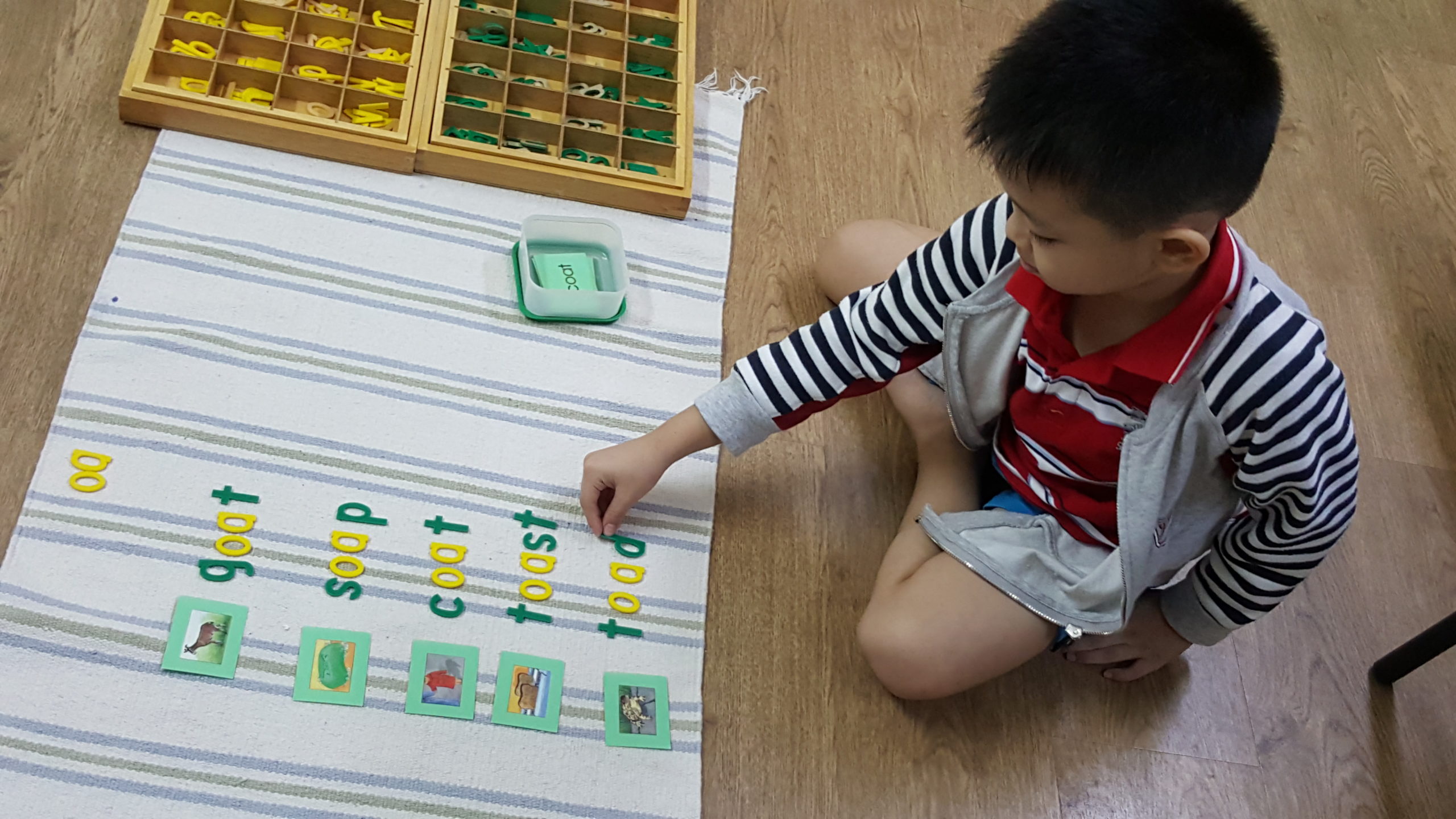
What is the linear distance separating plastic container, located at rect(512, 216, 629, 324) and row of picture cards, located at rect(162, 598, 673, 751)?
37cm

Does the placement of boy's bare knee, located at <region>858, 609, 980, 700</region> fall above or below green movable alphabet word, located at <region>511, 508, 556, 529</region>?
below

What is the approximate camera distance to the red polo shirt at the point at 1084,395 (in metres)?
0.80

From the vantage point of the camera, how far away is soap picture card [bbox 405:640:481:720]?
0.91 metres

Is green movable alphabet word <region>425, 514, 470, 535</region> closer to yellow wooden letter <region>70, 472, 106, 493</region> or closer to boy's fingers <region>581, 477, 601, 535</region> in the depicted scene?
boy's fingers <region>581, 477, 601, 535</region>

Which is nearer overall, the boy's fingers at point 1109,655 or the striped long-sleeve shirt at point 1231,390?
the striped long-sleeve shirt at point 1231,390

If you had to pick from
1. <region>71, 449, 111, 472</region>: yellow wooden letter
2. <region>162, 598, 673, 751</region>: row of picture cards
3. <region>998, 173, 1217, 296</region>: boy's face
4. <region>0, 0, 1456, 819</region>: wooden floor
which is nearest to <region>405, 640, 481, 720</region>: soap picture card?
<region>162, 598, 673, 751</region>: row of picture cards

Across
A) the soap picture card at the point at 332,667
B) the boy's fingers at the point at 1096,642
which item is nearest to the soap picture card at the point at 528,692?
the soap picture card at the point at 332,667

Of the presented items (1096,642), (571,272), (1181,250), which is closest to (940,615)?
(1096,642)

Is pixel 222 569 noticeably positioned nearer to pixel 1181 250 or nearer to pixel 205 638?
pixel 205 638

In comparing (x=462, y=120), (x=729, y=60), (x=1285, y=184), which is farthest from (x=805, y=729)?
(x=1285, y=184)

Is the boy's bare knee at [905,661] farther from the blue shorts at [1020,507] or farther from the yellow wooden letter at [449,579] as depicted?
the yellow wooden letter at [449,579]

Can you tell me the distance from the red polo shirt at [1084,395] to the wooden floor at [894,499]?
0.18m

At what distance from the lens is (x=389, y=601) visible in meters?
0.95

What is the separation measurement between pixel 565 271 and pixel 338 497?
0.33m
